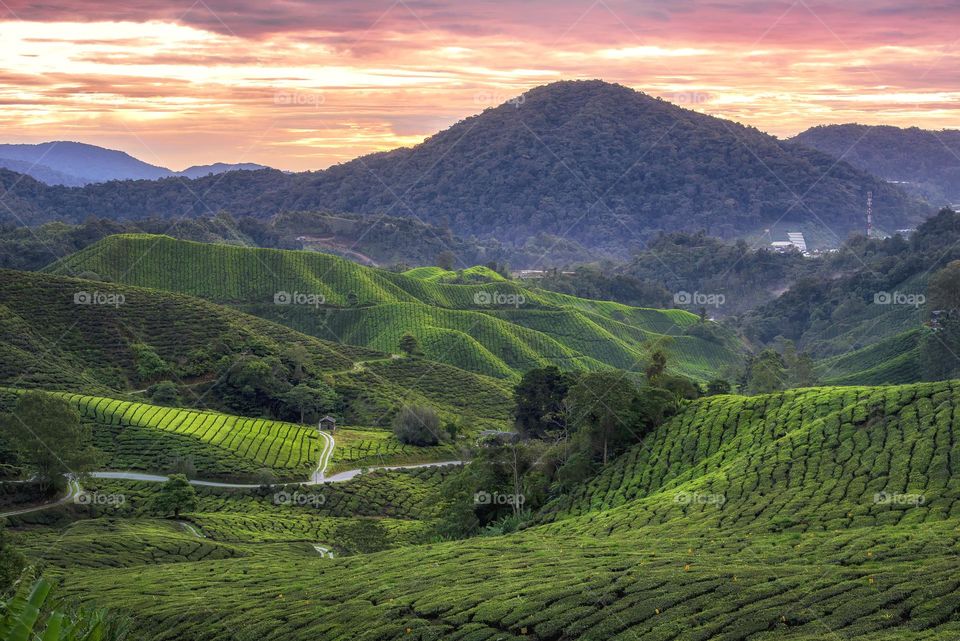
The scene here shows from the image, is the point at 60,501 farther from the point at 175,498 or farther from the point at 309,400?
the point at 309,400

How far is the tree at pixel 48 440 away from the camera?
5347 cm

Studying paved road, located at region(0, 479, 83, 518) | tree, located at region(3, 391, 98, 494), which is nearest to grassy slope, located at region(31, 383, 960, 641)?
paved road, located at region(0, 479, 83, 518)

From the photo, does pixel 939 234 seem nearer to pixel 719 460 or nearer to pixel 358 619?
pixel 719 460

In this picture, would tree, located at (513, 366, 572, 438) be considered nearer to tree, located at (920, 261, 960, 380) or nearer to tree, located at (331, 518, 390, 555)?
tree, located at (331, 518, 390, 555)

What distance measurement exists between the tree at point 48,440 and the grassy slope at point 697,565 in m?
18.0

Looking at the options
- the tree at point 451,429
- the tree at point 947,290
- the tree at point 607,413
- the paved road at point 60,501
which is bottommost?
the tree at point 451,429

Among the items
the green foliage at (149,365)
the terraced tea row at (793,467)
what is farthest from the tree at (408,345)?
the terraced tea row at (793,467)

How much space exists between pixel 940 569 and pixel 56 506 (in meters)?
48.5

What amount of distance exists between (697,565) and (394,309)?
11252 cm

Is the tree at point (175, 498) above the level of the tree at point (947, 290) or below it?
below

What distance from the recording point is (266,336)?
104 m

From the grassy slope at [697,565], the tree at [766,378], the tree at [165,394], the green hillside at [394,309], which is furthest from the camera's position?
the green hillside at [394,309]

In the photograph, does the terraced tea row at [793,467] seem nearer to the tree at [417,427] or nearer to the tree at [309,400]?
the tree at [417,427]

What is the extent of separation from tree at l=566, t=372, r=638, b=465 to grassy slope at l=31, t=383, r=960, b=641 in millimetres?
3651
